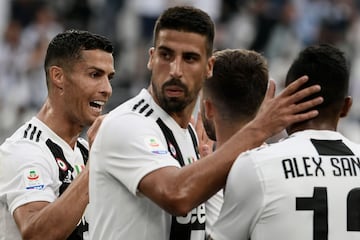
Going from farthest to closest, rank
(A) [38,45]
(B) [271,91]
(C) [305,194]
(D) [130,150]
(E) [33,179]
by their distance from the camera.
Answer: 1. (A) [38,45]
2. (E) [33,179]
3. (D) [130,150]
4. (B) [271,91]
5. (C) [305,194]

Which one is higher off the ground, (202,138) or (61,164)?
(202,138)

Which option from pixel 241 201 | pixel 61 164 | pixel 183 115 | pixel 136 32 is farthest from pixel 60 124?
pixel 136 32

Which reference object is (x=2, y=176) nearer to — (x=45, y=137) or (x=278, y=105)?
(x=45, y=137)

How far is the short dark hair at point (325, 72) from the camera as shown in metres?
4.97

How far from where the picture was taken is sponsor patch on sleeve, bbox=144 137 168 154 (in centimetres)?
522

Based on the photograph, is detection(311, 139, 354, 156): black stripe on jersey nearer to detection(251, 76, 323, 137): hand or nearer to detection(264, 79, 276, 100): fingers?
detection(251, 76, 323, 137): hand

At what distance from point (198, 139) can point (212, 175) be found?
54.6 inches

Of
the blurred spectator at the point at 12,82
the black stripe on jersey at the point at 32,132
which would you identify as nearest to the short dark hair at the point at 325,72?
the black stripe on jersey at the point at 32,132

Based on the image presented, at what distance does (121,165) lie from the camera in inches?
206

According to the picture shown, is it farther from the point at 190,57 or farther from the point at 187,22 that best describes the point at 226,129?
the point at 187,22

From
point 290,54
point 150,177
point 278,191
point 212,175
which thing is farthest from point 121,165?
point 290,54

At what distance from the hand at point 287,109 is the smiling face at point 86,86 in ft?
6.86

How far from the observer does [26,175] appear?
6.32m

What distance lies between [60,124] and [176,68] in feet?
5.22
